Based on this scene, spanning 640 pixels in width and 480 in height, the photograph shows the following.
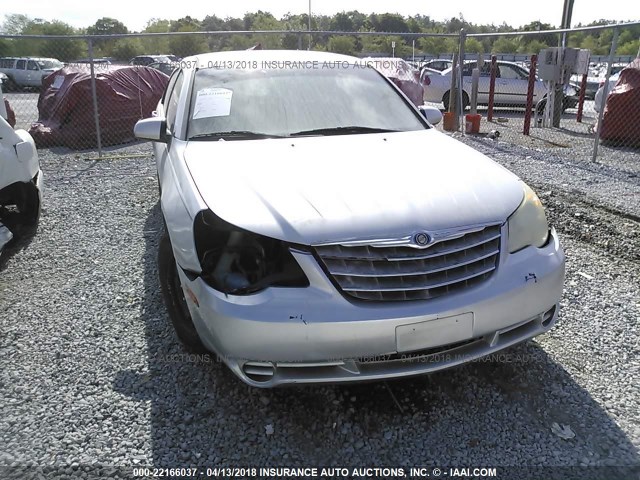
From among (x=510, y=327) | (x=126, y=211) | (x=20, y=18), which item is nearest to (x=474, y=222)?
(x=510, y=327)

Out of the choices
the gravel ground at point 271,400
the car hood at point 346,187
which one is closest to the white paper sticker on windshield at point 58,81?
the gravel ground at point 271,400

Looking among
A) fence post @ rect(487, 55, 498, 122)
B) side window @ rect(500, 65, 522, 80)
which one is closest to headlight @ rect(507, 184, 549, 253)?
fence post @ rect(487, 55, 498, 122)

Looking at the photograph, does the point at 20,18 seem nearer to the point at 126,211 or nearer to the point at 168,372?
the point at 126,211

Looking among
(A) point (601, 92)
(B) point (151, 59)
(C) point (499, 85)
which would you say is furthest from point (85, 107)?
(B) point (151, 59)

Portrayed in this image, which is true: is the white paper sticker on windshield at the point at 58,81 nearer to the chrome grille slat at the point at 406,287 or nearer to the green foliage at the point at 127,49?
the chrome grille slat at the point at 406,287

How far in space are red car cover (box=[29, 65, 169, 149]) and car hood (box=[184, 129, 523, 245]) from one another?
25.3ft

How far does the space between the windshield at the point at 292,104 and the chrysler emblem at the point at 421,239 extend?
54.0 inches

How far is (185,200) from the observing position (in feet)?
8.70

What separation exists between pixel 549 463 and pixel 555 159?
7054 millimetres

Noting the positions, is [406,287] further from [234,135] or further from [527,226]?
[234,135]

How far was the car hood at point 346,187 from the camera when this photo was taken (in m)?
2.30

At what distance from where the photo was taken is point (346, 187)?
2559 mm

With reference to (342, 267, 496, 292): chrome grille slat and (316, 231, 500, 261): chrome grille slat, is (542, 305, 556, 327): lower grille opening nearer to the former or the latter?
(342, 267, 496, 292): chrome grille slat

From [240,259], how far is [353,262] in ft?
1.74
